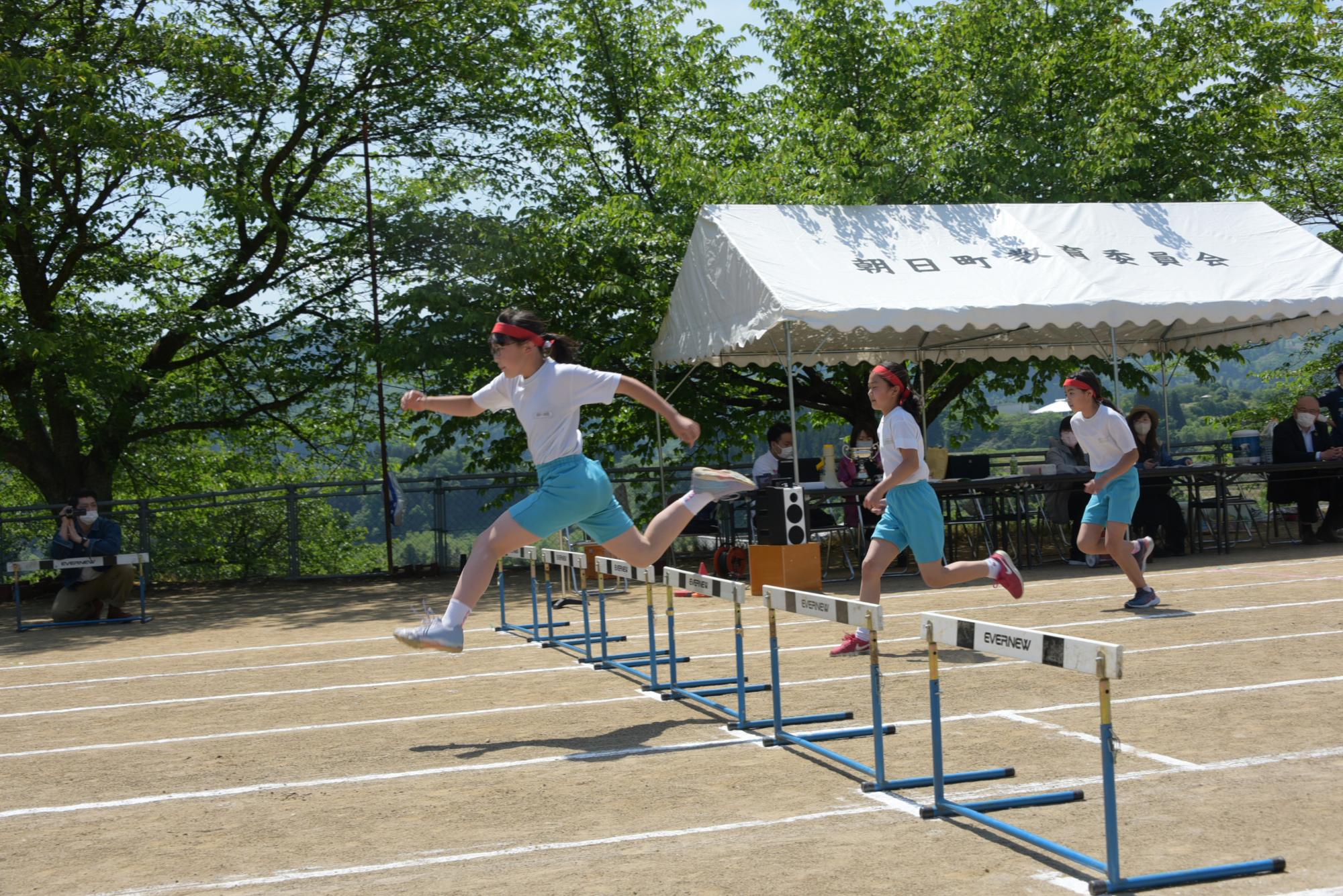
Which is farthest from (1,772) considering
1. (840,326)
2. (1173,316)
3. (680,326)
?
(1173,316)

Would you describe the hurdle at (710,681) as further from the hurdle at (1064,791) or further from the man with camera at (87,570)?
the man with camera at (87,570)

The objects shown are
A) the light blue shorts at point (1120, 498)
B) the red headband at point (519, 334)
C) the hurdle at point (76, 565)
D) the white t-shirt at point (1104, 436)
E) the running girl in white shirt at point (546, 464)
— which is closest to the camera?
the running girl in white shirt at point (546, 464)

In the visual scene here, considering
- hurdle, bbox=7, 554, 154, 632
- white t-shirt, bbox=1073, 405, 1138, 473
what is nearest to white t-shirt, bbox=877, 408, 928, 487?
white t-shirt, bbox=1073, 405, 1138, 473

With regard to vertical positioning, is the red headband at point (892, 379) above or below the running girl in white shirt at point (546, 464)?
above

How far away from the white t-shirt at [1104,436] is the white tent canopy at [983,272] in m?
4.00

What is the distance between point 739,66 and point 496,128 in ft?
17.7

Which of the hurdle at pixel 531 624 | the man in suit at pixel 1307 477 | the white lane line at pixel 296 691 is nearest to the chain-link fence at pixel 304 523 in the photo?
the hurdle at pixel 531 624

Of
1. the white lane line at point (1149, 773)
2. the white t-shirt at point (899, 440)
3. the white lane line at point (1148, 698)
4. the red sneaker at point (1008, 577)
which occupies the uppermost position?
the white t-shirt at point (899, 440)

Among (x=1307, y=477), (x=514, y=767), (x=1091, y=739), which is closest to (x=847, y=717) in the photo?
(x=1091, y=739)

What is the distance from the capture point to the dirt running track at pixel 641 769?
14.7 ft

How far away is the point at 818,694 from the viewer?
7.72 metres

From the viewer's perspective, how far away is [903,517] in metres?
8.91

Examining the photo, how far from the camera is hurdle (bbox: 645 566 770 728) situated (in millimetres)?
6781

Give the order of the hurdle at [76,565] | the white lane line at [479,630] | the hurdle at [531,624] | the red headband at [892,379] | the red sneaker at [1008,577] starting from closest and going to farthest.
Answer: the red sneaker at [1008,577], the red headband at [892,379], the hurdle at [531,624], the white lane line at [479,630], the hurdle at [76,565]
